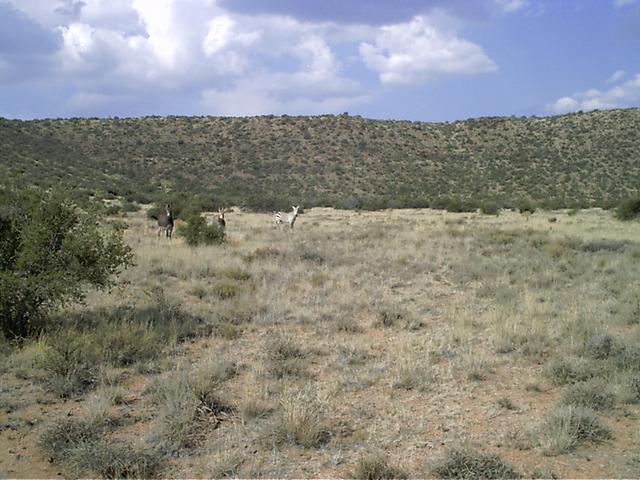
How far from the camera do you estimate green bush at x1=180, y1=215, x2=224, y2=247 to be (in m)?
20.3

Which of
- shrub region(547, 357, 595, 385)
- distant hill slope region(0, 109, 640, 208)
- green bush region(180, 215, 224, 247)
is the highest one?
distant hill slope region(0, 109, 640, 208)

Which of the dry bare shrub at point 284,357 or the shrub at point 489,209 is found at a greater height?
the shrub at point 489,209

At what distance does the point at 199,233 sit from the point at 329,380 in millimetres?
13579

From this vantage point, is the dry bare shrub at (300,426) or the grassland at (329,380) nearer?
the grassland at (329,380)

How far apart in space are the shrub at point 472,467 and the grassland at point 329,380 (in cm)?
2

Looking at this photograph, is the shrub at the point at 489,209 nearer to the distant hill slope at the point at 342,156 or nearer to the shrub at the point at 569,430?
the distant hill slope at the point at 342,156

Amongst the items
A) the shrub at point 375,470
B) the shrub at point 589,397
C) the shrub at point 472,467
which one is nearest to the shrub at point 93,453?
the shrub at point 375,470

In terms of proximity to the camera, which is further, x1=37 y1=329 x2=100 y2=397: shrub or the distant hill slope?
the distant hill slope

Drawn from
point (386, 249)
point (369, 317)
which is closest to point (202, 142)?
point (386, 249)

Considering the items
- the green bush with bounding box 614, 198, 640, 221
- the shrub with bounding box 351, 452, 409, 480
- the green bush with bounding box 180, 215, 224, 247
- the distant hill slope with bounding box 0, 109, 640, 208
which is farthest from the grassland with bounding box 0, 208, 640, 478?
the distant hill slope with bounding box 0, 109, 640, 208

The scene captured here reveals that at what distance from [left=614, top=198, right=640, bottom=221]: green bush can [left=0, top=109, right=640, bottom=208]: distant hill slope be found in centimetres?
1340

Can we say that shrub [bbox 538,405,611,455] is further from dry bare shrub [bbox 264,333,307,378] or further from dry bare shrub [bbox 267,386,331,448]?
dry bare shrub [bbox 264,333,307,378]

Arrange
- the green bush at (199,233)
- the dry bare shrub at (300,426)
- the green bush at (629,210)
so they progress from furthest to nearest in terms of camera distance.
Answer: the green bush at (629,210), the green bush at (199,233), the dry bare shrub at (300,426)

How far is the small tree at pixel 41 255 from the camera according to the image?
28.3 ft
